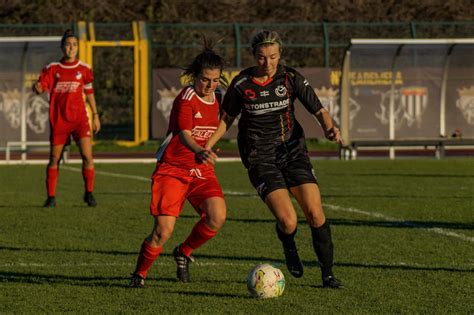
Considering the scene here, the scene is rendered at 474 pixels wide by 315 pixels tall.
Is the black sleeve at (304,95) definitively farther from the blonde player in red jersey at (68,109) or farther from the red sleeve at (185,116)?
the blonde player in red jersey at (68,109)

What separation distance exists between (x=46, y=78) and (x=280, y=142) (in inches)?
260

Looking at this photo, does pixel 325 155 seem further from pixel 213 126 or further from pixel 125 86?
pixel 213 126

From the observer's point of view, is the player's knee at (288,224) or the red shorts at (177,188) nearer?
the red shorts at (177,188)

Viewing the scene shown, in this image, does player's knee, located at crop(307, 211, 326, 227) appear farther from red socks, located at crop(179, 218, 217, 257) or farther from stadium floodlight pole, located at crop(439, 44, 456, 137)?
stadium floodlight pole, located at crop(439, 44, 456, 137)

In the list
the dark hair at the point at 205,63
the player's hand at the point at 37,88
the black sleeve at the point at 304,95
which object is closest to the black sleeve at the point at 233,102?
the dark hair at the point at 205,63

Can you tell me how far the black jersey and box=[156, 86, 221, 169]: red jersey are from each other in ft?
0.45

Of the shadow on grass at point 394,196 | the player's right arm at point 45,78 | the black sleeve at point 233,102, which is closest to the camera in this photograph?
the black sleeve at point 233,102

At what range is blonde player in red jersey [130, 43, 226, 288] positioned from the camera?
8367mm

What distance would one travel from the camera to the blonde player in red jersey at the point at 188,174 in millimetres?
8367

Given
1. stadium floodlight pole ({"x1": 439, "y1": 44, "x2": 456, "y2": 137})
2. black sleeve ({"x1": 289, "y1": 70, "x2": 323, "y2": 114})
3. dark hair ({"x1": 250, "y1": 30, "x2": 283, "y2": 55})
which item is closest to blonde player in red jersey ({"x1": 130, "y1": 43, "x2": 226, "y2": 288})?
dark hair ({"x1": 250, "y1": 30, "x2": 283, "y2": 55})

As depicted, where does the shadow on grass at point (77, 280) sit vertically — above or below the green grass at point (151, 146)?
below

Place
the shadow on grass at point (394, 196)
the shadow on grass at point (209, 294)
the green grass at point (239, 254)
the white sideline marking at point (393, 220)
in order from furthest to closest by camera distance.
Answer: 1. the shadow on grass at point (394, 196)
2. the white sideline marking at point (393, 220)
3. the shadow on grass at point (209, 294)
4. the green grass at point (239, 254)

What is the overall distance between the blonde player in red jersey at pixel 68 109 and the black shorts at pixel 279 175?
6359 millimetres

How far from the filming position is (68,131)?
14750 millimetres
